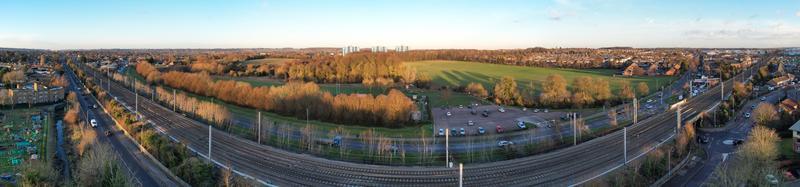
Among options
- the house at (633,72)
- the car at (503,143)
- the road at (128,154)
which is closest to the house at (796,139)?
the car at (503,143)

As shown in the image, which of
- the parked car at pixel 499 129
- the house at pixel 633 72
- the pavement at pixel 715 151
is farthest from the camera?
the house at pixel 633 72

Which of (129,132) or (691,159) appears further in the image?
(129,132)

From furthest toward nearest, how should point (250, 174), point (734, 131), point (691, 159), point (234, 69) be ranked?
1. point (234, 69)
2. point (734, 131)
3. point (691, 159)
4. point (250, 174)

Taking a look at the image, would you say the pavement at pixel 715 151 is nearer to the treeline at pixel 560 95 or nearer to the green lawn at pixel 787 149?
the green lawn at pixel 787 149

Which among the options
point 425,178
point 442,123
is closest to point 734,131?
point 442,123

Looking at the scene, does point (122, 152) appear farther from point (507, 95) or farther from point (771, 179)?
point (507, 95)

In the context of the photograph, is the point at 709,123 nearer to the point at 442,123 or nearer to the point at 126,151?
the point at 442,123
